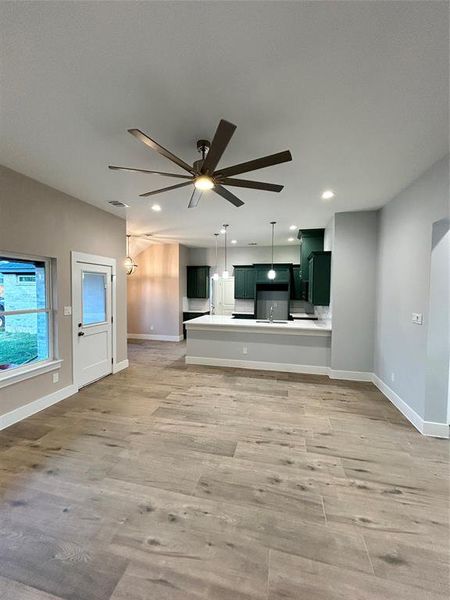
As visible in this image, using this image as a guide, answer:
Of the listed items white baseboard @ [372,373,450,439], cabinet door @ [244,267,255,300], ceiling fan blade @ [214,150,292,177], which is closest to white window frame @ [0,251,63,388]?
ceiling fan blade @ [214,150,292,177]

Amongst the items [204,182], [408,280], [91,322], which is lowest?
[91,322]

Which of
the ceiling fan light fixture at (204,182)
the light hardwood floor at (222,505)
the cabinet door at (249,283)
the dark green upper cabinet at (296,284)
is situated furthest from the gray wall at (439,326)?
the cabinet door at (249,283)

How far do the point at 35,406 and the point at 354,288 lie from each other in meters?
5.01

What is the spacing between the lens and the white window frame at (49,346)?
295cm

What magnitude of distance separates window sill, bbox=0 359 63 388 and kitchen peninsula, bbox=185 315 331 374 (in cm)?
247

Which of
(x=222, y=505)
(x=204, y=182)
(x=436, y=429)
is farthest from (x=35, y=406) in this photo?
(x=436, y=429)

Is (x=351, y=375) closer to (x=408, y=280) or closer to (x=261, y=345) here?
(x=261, y=345)

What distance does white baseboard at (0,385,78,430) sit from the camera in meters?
2.91

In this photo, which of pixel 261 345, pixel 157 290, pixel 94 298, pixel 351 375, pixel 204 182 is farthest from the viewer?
pixel 157 290

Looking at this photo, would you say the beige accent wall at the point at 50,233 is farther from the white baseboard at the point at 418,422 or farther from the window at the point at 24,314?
the white baseboard at the point at 418,422

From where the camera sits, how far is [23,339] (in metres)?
3.25

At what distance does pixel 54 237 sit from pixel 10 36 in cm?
249

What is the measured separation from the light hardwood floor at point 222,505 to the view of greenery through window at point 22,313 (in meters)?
0.80

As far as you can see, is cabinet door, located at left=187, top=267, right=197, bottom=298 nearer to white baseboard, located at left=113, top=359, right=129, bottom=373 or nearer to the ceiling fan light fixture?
white baseboard, located at left=113, top=359, right=129, bottom=373
